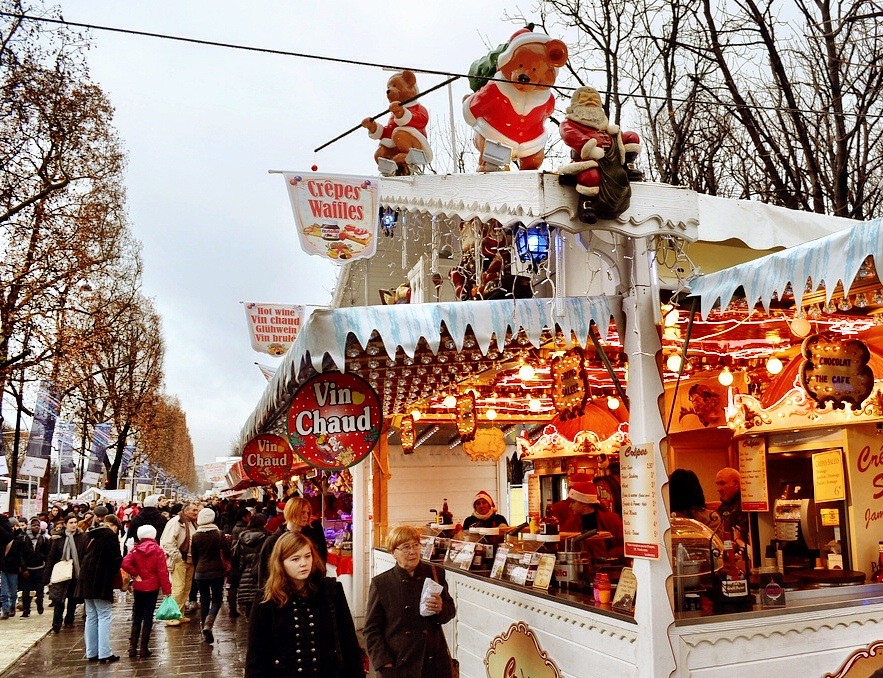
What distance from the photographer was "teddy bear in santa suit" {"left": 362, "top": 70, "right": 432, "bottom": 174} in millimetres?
8203

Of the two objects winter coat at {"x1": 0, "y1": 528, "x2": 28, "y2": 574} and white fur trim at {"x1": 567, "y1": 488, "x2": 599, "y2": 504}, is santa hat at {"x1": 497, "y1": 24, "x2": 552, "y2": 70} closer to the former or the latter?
white fur trim at {"x1": 567, "y1": 488, "x2": 599, "y2": 504}

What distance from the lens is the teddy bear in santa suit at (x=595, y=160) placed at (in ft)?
16.6

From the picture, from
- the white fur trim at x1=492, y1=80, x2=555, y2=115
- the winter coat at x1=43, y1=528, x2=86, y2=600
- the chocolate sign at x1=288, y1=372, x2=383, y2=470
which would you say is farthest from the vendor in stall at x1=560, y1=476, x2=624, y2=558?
the winter coat at x1=43, y1=528, x2=86, y2=600

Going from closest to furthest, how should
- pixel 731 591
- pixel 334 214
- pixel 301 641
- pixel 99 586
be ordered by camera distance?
pixel 301 641, pixel 731 591, pixel 334 214, pixel 99 586

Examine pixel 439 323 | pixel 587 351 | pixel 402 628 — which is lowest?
pixel 402 628

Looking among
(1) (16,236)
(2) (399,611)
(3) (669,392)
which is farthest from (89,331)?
(2) (399,611)

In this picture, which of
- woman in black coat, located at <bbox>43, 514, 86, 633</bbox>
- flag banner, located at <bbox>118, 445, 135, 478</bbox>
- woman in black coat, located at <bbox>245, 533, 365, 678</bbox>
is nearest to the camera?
woman in black coat, located at <bbox>245, 533, 365, 678</bbox>

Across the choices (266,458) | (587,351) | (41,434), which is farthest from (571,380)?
(41,434)

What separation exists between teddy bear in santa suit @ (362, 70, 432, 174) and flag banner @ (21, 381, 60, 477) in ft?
54.4

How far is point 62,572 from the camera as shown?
13898 millimetres

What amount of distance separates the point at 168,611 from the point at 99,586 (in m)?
4.06

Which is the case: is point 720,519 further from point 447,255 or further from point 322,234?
point 447,255

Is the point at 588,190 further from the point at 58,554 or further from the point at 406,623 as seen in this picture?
the point at 58,554

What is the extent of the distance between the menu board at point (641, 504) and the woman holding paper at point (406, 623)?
1.39 m
